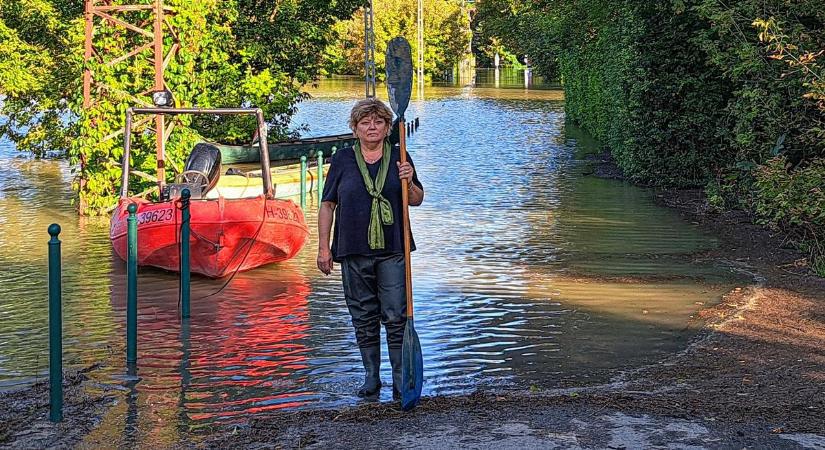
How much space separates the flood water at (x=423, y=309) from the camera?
8711mm

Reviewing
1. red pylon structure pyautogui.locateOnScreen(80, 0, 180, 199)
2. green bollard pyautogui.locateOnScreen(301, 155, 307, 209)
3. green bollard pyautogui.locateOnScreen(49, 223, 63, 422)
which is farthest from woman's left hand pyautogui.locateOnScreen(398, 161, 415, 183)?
green bollard pyautogui.locateOnScreen(301, 155, 307, 209)

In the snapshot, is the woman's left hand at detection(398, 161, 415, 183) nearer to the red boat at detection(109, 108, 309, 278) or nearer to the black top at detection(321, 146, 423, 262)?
the black top at detection(321, 146, 423, 262)

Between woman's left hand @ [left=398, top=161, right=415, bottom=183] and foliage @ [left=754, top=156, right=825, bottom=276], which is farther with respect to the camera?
foliage @ [left=754, top=156, right=825, bottom=276]

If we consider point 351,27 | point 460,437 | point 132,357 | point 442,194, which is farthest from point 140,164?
point 351,27

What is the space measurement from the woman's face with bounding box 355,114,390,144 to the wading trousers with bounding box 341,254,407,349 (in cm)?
73

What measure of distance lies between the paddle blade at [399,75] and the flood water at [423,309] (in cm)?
196

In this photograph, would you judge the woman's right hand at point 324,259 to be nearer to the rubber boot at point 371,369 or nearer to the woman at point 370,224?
the woman at point 370,224

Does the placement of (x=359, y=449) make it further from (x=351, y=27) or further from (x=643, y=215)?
(x=351, y=27)

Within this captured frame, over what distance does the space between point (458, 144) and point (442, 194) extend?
1353 cm

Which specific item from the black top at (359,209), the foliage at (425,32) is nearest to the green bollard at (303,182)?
the black top at (359,209)

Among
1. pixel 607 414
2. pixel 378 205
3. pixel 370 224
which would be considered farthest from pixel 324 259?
pixel 607 414

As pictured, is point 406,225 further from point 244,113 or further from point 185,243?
point 244,113

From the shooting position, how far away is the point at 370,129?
751cm

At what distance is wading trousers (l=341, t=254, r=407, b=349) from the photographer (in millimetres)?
7617
